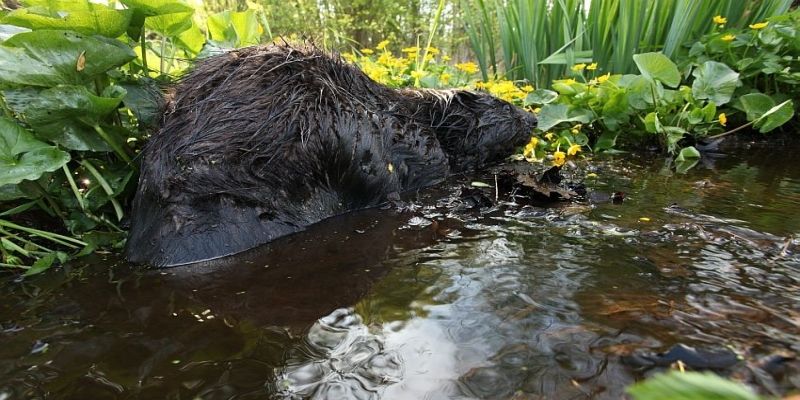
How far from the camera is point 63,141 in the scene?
179 centimetres

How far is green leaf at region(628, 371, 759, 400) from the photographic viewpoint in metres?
0.35

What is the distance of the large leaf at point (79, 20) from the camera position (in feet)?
5.48

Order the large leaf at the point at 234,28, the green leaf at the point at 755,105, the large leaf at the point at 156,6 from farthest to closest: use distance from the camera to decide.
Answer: the green leaf at the point at 755,105 < the large leaf at the point at 234,28 < the large leaf at the point at 156,6

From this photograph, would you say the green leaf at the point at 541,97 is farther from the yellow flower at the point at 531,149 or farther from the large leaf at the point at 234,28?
the large leaf at the point at 234,28

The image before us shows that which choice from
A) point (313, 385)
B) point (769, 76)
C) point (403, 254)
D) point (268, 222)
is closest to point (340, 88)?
point (268, 222)

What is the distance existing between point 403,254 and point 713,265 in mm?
936

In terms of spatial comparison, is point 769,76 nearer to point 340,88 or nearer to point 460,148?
point 460,148

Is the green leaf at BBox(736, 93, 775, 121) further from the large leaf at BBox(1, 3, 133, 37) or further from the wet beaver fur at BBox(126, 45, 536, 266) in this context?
the large leaf at BBox(1, 3, 133, 37)

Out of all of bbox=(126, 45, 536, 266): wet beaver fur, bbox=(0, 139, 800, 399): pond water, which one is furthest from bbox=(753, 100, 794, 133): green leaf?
bbox=(126, 45, 536, 266): wet beaver fur

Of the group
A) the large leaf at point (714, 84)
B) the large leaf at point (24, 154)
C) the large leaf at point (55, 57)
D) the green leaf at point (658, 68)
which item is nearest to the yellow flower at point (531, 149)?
the green leaf at point (658, 68)

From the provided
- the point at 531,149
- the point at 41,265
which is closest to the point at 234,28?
the point at 41,265

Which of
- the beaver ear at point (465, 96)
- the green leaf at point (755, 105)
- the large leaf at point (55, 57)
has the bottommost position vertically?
the green leaf at point (755, 105)

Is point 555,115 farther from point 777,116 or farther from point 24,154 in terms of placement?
point 24,154

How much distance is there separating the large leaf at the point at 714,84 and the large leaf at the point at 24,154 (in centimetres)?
378
